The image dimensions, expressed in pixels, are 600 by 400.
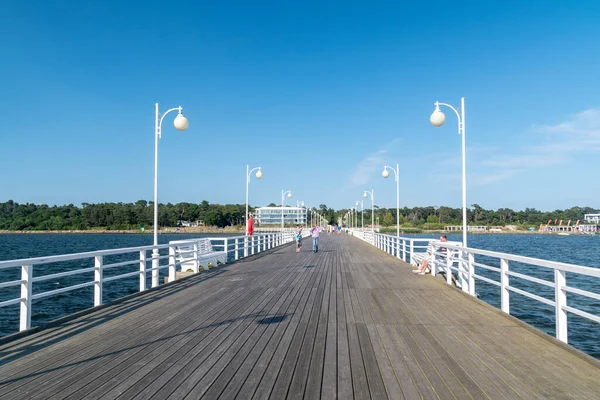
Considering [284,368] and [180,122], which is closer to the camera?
[284,368]

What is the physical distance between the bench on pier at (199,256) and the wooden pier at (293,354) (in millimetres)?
3643

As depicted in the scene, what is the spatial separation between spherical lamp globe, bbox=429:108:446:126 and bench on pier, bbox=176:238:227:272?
7538 mm

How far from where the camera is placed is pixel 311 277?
11.0 metres

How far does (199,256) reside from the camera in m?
12.3

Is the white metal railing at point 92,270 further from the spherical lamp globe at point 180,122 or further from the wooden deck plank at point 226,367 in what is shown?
the spherical lamp globe at point 180,122

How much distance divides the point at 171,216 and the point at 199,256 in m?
155

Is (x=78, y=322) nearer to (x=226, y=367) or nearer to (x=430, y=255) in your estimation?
(x=226, y=367)

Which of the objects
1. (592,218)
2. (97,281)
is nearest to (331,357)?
(97,281)

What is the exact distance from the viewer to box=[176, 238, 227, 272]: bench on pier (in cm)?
1141

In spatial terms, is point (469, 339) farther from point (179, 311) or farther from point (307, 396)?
point (179, 311)

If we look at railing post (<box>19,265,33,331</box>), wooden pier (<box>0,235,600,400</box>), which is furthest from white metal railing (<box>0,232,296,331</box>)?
wooden pier (<box>0,235,600,400</box>)

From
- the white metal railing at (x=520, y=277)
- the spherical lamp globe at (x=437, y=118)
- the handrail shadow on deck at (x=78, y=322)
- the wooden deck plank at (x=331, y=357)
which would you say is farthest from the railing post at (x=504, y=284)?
the handrail shadow on deck at (x=78, y=322)

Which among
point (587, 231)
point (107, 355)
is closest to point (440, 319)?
point (107, 355)

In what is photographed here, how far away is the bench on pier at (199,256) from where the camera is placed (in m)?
11.4
